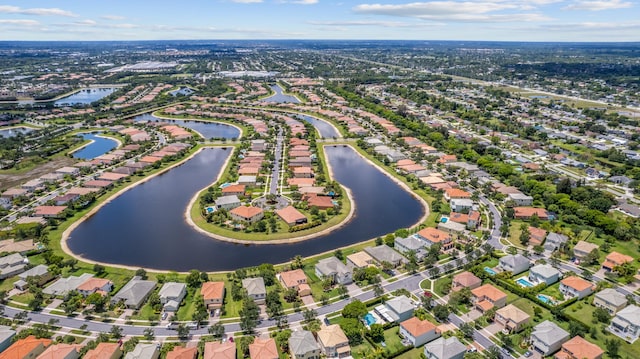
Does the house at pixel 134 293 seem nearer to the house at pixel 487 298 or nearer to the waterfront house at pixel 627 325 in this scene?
the house at pixel 487 298

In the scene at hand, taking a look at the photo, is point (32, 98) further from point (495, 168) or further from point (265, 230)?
point (495, 168)

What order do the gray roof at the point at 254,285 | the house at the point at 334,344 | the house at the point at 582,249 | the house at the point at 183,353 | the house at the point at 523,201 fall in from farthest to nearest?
the house at the point at 523,201 → the house at the point at 582,249 → the gray roof at the point at 254,285 → the house at the point at 334,344 → the house at the point at 183,353

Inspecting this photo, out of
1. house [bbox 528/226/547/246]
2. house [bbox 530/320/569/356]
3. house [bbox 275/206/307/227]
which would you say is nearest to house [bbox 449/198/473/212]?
house [bbox 528/226/547/246]

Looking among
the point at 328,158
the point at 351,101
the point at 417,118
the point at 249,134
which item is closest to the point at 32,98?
the point at 249,134

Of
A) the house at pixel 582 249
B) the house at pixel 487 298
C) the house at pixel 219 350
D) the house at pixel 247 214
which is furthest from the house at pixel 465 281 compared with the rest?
the house at pixel 247 214

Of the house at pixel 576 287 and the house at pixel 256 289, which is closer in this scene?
the house at pixel 256 289

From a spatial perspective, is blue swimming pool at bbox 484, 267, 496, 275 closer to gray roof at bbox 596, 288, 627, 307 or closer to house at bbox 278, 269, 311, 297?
gray roof at bbox 596, 288, 627, 307
